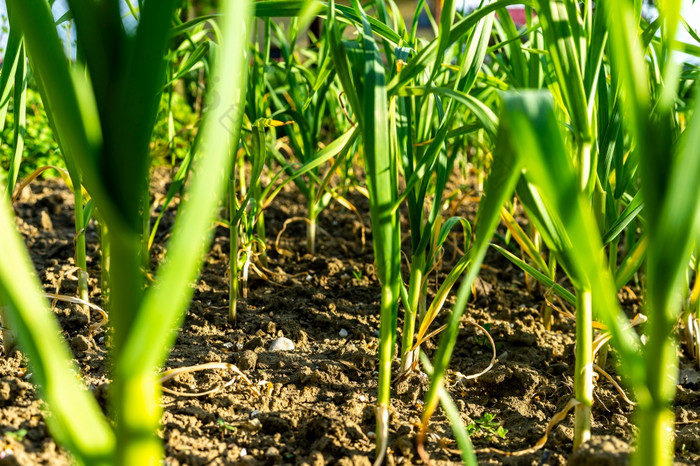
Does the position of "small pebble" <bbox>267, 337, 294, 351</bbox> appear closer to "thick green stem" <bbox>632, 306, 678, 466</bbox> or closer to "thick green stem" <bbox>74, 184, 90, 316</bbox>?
"thick green stem" <bbox>74, 184, 90, 316</bbox>

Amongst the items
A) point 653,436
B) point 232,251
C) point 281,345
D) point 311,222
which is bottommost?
point 653,436

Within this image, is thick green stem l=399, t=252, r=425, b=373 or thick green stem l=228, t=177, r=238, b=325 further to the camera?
thick green stem l=228, t=177, r=238, b=325

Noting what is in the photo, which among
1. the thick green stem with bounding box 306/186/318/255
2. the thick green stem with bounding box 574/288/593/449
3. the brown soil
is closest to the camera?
the thick green stem with bounding box 574/288/593/449

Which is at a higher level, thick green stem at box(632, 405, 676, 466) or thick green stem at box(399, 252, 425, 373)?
thick green stem at box(399, 252, 425, 373)

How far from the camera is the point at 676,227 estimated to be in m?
0.50

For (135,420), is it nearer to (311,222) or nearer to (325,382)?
(325,382)

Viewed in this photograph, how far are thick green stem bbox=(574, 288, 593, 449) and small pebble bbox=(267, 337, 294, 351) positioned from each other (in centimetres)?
63

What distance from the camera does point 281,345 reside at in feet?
4.11

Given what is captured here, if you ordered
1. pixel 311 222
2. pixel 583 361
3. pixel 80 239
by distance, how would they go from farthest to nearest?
pixel 311 222, pixel 80 239, pixel 583 361

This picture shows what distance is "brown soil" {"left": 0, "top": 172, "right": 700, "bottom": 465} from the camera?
845 millimetres

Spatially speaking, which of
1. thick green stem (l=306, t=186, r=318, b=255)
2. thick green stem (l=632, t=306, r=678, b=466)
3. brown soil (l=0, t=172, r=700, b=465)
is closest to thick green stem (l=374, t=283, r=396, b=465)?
brown soil (l=0, t=172, r=700, b=465)

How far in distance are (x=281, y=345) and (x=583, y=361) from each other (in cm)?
66

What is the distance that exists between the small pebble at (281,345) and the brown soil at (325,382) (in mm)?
20

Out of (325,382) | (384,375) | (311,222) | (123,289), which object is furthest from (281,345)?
(123,289)
